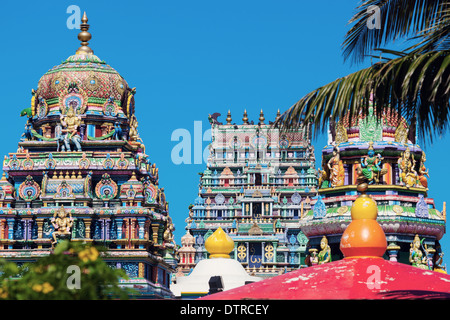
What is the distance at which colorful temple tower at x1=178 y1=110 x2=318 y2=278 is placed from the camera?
109 metres

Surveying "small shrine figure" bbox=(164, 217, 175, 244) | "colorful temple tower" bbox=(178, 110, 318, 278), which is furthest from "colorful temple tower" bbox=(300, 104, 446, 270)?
"colorful temple tower" bbox=(178, 110, 318, 278)

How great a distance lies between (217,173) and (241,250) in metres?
18.6

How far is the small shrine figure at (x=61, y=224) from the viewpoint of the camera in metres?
68.8

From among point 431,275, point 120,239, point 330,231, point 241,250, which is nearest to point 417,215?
point 330,231

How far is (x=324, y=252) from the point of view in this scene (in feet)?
193

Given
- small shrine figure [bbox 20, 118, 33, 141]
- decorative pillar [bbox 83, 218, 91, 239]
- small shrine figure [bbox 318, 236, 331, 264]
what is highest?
small shrine figure [bbox 20, 118, 33, 141]

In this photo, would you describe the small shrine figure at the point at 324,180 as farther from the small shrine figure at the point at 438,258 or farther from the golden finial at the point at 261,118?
the golden finial at the point at 261,118

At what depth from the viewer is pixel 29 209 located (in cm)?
7081

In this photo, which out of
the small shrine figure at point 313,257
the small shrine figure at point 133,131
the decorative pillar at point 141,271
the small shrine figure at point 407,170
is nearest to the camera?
the small shrine figure at point 313,257

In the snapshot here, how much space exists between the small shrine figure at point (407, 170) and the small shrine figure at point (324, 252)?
6036 mm

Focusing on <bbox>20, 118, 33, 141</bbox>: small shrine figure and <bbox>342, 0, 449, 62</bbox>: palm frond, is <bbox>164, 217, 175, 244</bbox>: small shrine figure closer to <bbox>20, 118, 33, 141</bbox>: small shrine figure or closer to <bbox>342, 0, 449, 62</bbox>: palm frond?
<bbox>20, 118, 33, 141</bbox>: small shrine figure

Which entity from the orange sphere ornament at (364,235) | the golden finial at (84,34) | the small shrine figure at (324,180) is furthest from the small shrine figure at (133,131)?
the orange sphere ornament at (364,235)
